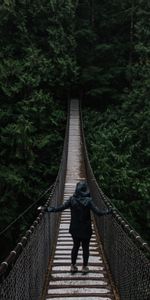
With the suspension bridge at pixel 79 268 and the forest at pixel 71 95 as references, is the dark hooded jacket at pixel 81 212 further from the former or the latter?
the forest at pixel 71 95

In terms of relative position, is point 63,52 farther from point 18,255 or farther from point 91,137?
point 18,255

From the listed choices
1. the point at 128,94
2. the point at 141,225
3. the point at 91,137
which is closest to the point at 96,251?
the point at 141,225

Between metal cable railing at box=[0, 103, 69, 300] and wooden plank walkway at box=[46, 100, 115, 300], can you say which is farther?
wooden plank walkway at box=[46, 100, 115, 300]

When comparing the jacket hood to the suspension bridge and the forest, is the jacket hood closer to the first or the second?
the suspension bridge

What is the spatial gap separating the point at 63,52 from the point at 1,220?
8534 millimetres

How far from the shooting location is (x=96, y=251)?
7062mm

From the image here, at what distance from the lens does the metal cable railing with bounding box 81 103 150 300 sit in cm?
392

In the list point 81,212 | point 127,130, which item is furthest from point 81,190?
point 127,130

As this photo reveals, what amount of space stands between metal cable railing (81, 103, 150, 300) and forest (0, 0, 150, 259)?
8.45m

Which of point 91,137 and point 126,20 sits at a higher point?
point 126,20

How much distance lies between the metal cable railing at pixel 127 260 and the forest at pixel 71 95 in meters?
8.45

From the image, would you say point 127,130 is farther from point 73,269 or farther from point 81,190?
point 81,190

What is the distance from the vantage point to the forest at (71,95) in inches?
639

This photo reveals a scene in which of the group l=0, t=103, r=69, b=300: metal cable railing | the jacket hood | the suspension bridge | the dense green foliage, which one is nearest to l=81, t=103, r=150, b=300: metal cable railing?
the suspension bridge
